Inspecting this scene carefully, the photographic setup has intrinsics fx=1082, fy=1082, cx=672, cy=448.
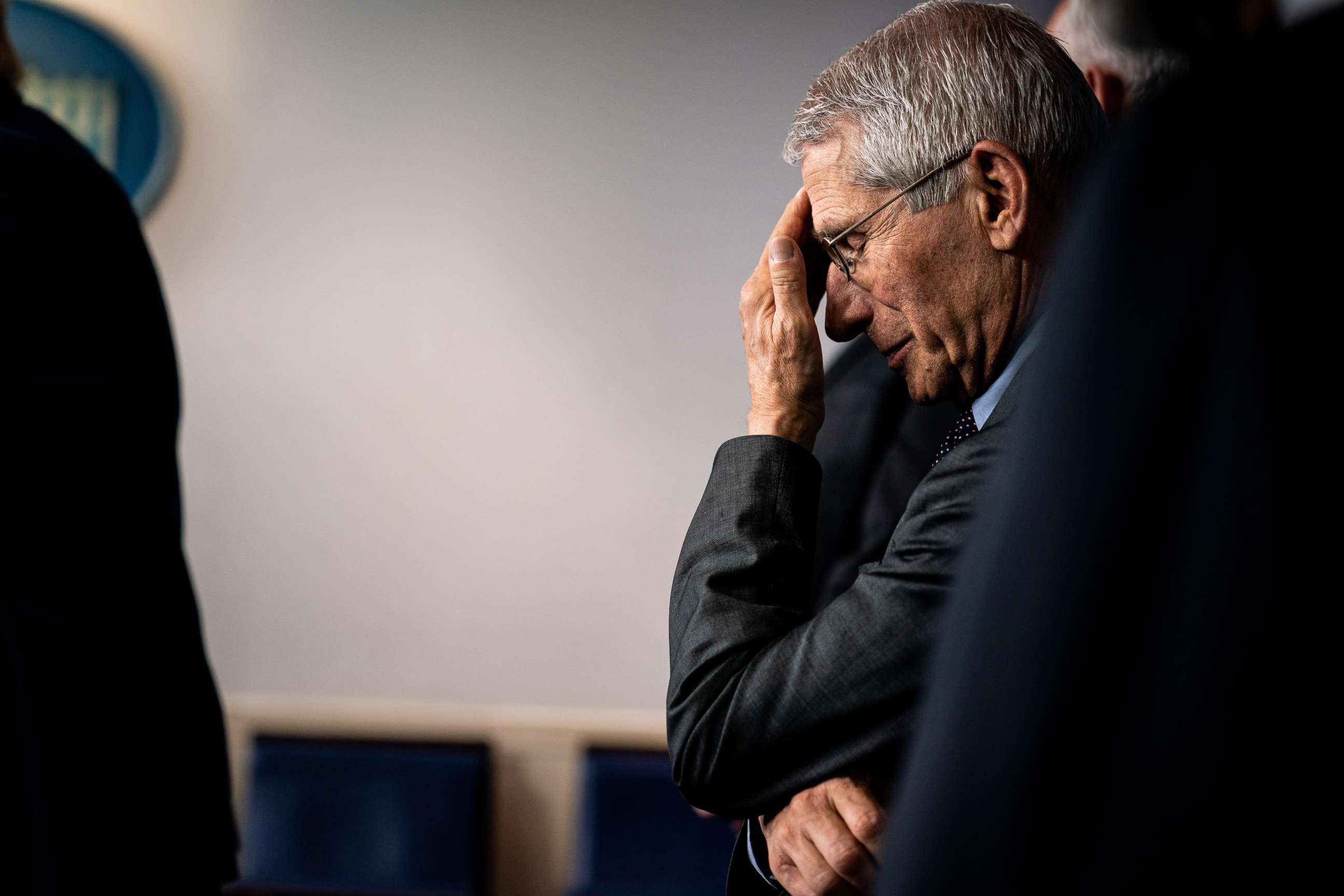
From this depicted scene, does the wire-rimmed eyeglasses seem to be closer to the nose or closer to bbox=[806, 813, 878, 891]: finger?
the nose

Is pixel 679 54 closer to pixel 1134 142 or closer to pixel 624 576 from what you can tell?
pixel 624 576

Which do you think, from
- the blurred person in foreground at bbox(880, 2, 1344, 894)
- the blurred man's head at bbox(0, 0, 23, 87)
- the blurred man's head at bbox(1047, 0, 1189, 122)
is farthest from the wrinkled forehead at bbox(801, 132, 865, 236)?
the blurred man's head at bbox(0, 0, 23, 87)

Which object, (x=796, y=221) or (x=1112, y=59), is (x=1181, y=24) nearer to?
(x=796, y=221)

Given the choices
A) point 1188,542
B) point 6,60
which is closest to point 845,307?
point 1188,542

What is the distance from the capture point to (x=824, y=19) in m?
3.08

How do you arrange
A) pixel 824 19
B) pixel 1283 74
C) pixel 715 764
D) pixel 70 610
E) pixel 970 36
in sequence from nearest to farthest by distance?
pixel 1283 74, pixel 715 764, pixel 970 36, pixel 70 610, pixel 824 19

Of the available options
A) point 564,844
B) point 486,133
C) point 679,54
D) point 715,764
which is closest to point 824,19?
point 679,54

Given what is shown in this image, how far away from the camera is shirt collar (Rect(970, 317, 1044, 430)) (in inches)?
39.4

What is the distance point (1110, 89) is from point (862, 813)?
1148mm

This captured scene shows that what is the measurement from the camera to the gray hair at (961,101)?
971 mm

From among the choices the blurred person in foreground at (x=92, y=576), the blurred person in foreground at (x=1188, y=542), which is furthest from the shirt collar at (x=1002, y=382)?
the blurred person in foreground at (x=92, y=576)

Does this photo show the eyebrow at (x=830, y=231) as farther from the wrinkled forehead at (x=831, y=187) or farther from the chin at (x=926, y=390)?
the chin at (x=926, y=390)

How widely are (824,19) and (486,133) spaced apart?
102cm

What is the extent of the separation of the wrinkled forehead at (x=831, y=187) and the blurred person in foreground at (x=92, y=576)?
35.7 inches
